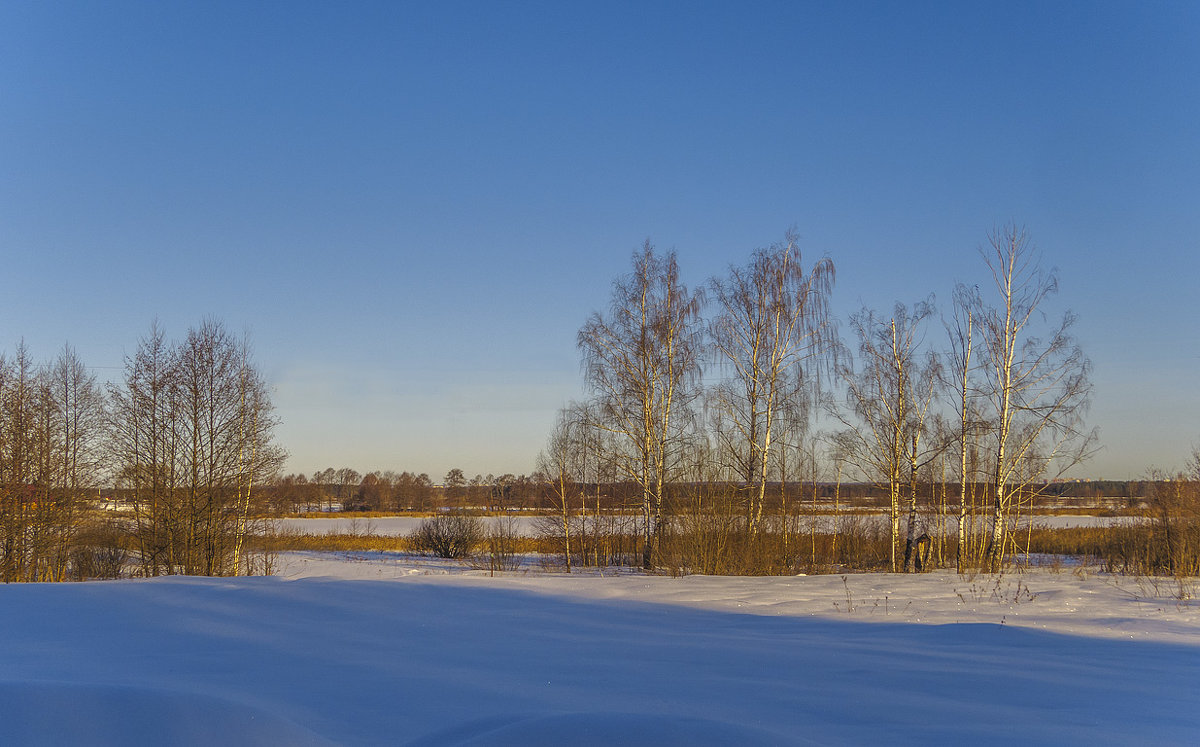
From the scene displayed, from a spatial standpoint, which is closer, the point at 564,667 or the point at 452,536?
the point at 564,667

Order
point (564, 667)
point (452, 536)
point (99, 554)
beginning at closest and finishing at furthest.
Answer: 1. point (564, 667)
2. point (99, 554)
3. point (452, 536)

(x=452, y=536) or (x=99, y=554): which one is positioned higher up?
(x=99, y=554)

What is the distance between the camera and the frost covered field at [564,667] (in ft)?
11.5

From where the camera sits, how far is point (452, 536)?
87.8 ft

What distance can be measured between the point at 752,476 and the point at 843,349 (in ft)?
13.5

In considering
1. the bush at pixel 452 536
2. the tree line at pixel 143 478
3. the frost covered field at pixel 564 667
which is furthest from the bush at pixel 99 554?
the frost covered field at pixel 564 667

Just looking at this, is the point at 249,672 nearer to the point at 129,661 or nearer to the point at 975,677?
the point at 129,661

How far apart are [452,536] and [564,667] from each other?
73.3 feet

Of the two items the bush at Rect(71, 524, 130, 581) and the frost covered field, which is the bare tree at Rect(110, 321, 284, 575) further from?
the frost covered field

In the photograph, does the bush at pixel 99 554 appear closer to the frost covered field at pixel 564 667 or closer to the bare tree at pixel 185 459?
the bare tree at pixel 185 459

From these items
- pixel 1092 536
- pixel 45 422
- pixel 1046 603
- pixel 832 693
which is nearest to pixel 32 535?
pixel 45 422

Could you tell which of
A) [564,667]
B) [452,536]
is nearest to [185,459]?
[452,536]

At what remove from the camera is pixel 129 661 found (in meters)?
5.23

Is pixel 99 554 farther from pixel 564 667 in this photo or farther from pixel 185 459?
pixel 564 667
